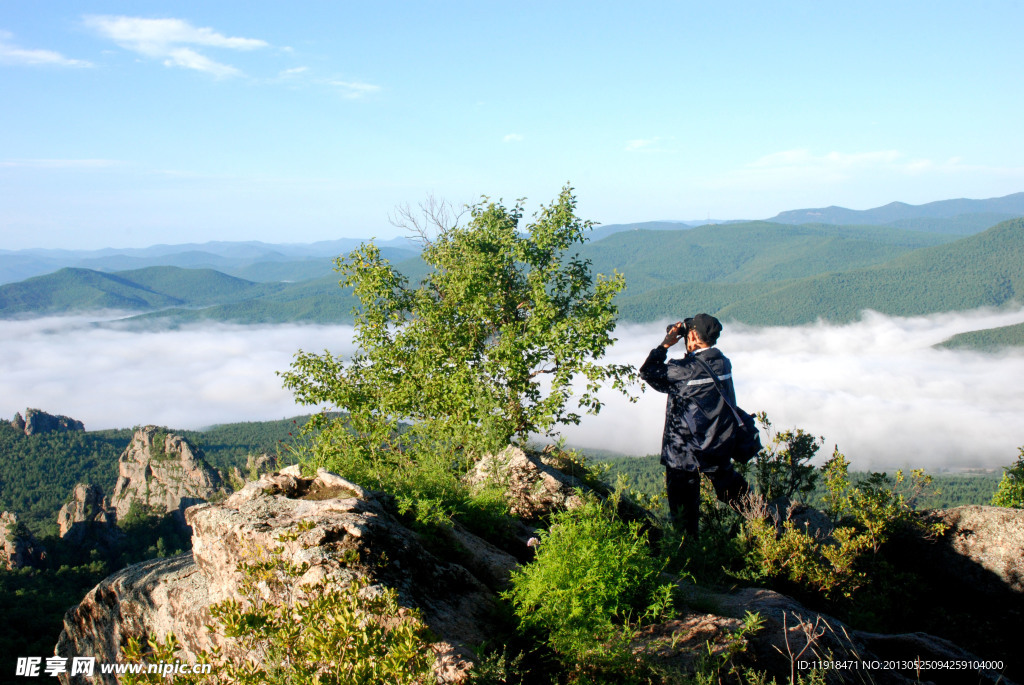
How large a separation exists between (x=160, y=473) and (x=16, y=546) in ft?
138

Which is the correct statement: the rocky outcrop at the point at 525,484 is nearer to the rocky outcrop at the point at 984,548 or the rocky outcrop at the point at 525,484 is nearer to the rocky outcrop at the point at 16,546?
the rocky outcrop at the point at 984,548

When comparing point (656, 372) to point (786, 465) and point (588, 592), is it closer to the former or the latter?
point (786, 465)

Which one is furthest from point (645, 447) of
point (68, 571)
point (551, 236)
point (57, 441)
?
point (551, 236)

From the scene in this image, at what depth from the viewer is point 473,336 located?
12125mm

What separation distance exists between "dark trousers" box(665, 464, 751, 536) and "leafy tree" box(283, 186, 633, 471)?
306 cm

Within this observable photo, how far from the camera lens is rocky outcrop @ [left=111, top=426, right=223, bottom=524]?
274 feet

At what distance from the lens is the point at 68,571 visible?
47.3 metres

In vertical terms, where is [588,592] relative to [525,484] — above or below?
above

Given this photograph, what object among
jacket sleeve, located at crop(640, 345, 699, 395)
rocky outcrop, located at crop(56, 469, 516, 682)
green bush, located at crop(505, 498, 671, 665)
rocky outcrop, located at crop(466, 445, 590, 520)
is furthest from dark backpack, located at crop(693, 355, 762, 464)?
rocky outcrop, located at crop(56, 469, 516, 682)

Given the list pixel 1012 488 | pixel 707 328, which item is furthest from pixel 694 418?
pixel 1012 488

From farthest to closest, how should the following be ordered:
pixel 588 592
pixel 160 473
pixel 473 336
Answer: pixel 160 473 < pixel 473 336 < pixel 588 592

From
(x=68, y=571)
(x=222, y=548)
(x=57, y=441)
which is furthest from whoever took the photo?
(x=57, y=441)

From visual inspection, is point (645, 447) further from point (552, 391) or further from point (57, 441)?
point (552, 391)

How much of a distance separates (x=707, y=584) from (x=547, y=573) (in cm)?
267
